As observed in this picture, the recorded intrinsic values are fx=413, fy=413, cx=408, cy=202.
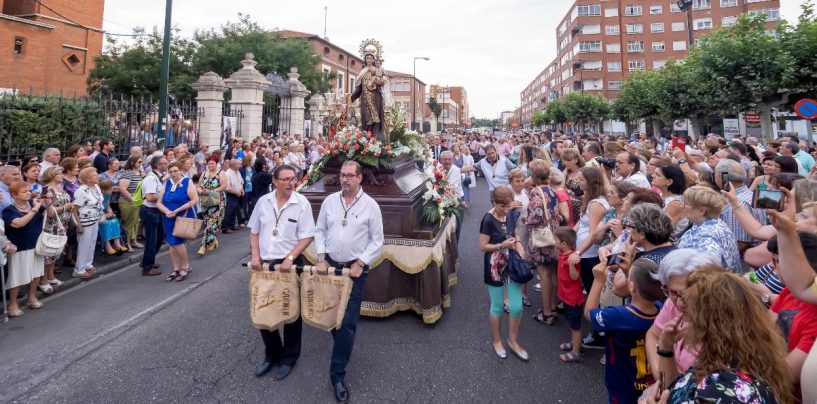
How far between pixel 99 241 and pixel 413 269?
6.59m

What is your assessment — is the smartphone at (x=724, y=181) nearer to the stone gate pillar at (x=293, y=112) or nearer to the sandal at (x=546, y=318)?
the sandal at (x=546, y=318)

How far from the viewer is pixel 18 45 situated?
29.3 m

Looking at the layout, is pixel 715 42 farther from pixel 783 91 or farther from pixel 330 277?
pixel 330 277

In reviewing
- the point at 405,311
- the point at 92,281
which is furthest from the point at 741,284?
the point at 92,281

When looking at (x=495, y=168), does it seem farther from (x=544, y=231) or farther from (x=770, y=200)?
(x=770, y=200)

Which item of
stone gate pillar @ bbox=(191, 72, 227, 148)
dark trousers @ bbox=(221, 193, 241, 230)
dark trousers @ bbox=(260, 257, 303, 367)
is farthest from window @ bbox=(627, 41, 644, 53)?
dark trousers @ bbox=(260, 257, 303, 367)

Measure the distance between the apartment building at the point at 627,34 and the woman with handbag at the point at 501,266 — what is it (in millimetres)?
59203

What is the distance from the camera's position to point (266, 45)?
29812 millimetres

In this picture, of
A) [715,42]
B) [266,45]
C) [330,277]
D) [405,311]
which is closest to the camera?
[330,277]

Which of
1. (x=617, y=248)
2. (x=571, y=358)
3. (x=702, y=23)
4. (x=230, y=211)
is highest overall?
(x=702, y=23)

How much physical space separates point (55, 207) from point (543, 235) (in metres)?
6.52

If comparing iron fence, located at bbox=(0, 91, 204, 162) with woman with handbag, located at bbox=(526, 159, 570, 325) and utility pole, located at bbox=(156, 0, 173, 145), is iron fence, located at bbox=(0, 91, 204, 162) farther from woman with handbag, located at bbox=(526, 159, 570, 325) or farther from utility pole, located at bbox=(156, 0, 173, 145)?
woman with handbag, located at bbox=(526, 159, 570, 325)

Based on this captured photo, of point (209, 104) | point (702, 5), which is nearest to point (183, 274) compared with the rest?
point (209, 104)

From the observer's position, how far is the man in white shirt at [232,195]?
9078 millimetres
